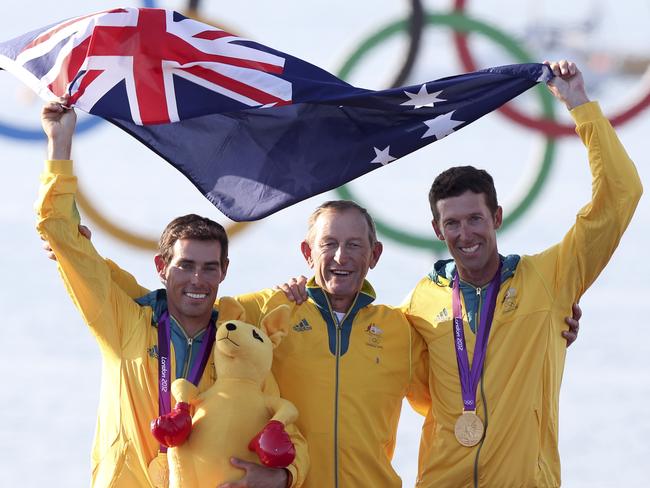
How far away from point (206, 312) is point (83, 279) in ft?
1.86

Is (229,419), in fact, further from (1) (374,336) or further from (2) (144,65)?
(2) (144,65)

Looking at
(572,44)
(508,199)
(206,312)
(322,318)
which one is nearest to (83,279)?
(206,312)

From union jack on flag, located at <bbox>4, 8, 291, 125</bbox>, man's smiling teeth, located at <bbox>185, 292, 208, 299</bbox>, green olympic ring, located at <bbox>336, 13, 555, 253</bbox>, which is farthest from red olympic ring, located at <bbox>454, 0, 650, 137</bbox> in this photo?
man's smiling teeth, located at <bbox>185, 292, 208, 299</bbox>

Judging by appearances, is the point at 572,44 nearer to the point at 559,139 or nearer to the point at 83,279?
the point at 559,139

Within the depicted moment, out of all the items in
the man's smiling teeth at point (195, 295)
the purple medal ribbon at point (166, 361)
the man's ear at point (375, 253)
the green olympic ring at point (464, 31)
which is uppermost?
the green olympic ring at point (464, 31)

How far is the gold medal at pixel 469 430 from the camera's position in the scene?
655cm

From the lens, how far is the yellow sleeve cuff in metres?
6.41

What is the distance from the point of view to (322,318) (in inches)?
266

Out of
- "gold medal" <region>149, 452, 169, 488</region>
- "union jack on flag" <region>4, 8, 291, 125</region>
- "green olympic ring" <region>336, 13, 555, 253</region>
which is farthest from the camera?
"green olympic ring" <region>336, 13, 555, 253</region>

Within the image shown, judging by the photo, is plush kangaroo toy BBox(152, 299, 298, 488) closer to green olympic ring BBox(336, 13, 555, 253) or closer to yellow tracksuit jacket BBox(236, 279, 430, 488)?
yellow tracksuit jacket BBox(236, 279, 430, 488)

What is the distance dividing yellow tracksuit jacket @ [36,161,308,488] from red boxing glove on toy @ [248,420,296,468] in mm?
146

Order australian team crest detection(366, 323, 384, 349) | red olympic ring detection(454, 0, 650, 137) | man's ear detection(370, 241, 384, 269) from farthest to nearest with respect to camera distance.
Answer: red olympic ring detection(454, 0, 650, 137) → man's ear detection(370, 241, 384, 269) → australian team crest detection(366, 323, 384, 349)

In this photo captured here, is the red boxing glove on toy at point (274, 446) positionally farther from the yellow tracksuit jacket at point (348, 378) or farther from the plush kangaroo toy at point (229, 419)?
the yellow tracksuit jacket at point (348, 378)

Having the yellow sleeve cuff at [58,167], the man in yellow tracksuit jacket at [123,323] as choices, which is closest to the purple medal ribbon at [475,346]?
the man in yellow tracksuit jacket at [123,323]
